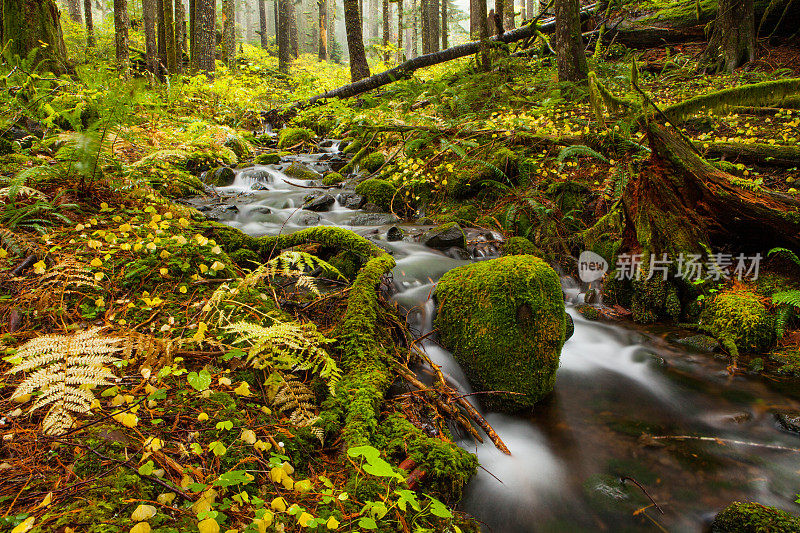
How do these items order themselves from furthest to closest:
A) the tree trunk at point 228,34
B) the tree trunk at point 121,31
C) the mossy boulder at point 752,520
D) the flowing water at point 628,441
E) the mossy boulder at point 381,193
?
the tree trunk at point 228,34, the tree trunk at point 121,31, the mossy boulder at point 381,193, the flowing water at point 628,441, the mossy boulder at point 752,520

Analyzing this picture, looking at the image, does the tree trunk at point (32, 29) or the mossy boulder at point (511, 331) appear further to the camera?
the tree trunk at point (32, 29)

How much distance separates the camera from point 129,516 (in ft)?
4.31

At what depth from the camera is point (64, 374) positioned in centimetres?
169

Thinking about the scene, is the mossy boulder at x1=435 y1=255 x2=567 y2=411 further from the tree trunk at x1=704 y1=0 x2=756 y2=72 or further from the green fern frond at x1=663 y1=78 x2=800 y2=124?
the tree trunk at x1=704 y1=0 x2=756 y2=72

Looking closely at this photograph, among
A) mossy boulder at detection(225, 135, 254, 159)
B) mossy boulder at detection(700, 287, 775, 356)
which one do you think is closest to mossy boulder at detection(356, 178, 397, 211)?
mossy boulder at detection(225, 135, 254, 159)

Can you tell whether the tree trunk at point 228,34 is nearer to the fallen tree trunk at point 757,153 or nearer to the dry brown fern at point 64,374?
the fallen tree trunk at point 757,153

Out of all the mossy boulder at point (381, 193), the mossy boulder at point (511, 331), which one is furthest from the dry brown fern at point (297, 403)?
the mossy boulder at point (381, 193)

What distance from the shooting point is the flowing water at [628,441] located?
8.36ft

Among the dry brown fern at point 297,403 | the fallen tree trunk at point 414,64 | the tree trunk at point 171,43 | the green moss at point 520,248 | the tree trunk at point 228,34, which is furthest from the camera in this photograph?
the tree trunk at point 228,34

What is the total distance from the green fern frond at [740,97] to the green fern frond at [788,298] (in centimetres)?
199

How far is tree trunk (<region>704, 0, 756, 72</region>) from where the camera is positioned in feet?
30.2

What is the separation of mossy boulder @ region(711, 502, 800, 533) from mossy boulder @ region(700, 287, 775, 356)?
1979 mm

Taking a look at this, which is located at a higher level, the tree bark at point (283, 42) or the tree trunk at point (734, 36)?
the tree bark at point (283, 42)

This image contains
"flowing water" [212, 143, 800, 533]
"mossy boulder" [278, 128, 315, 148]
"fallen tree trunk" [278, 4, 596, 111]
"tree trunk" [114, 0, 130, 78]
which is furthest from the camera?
"fallen tree trunk" [278, 4, 596, 111]
